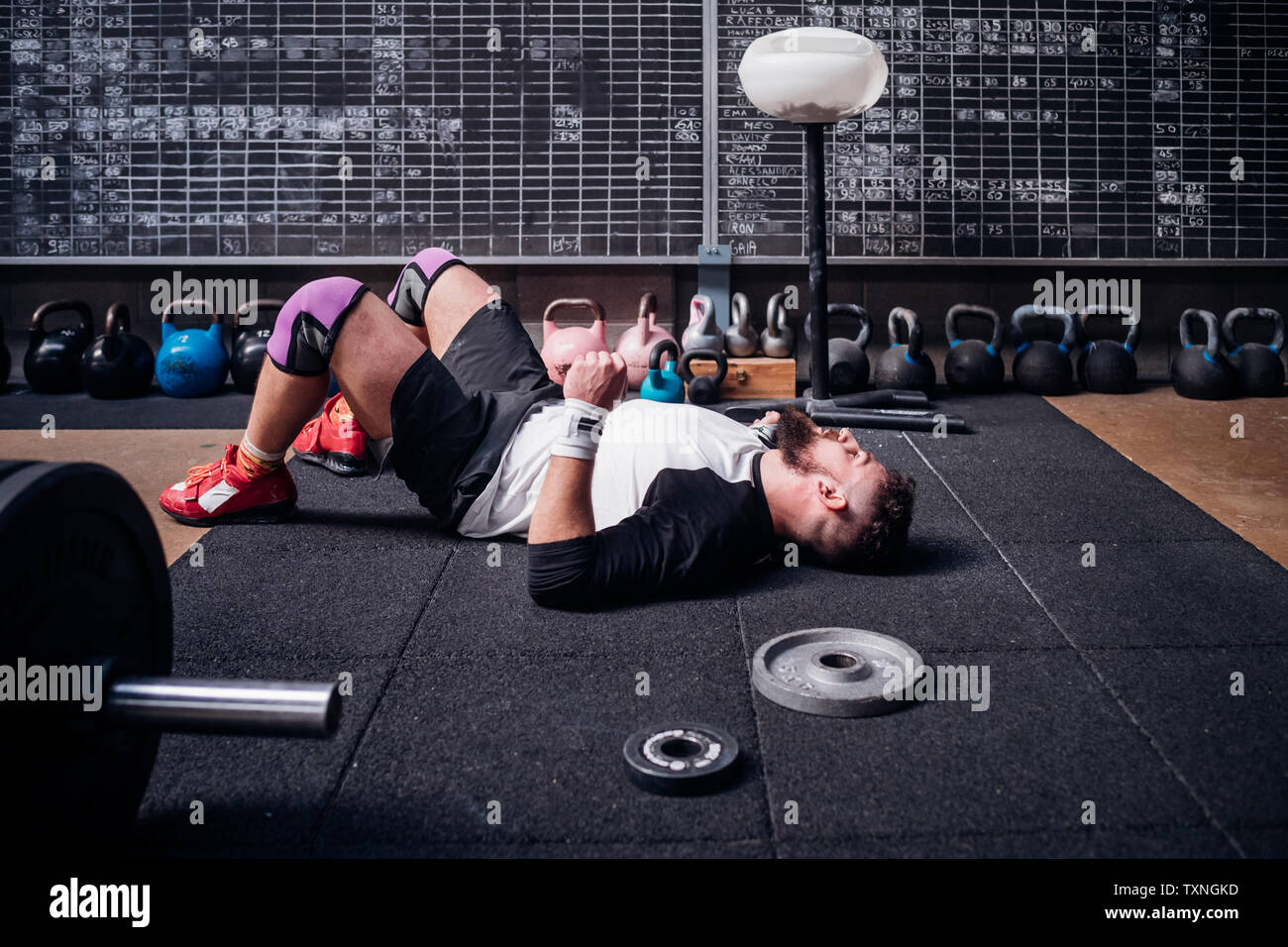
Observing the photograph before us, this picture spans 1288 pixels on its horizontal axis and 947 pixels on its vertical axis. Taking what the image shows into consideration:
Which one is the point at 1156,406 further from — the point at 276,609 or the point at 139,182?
the point at 139,182

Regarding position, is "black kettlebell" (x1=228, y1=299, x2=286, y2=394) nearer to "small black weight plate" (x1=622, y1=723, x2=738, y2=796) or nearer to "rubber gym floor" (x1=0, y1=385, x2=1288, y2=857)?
"rubber gym floor" (x1=0, y1=385, x2=1288, y2=857)

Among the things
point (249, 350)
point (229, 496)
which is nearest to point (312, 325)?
point (229, 496)

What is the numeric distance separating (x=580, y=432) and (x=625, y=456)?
28cm

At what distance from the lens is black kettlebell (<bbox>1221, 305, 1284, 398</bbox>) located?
11.3 ft

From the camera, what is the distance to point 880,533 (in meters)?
1.82

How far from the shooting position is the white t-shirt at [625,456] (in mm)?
1808

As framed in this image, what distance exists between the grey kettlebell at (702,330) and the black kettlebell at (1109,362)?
1290mm

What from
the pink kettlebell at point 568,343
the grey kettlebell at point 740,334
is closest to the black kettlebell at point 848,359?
the grey kettlebell at point 740,334

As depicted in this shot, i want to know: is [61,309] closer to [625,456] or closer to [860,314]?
[625,456]

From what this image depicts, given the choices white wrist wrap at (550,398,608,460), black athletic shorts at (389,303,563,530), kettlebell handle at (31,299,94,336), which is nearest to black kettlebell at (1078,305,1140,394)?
black athletic shorts at (389,303,563,530)

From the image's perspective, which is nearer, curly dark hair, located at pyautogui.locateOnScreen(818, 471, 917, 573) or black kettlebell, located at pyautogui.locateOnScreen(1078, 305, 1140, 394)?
curly dark hair, located at pyautogui.locateOnScreen(818, 471, 917, 573)

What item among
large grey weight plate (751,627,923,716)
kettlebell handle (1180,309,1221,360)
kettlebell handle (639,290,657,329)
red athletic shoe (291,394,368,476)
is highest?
kettlebell handle (639,290,657,329)

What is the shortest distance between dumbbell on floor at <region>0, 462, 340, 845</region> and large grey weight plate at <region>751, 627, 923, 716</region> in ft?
2.23

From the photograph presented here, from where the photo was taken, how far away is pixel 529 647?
5.24ft
